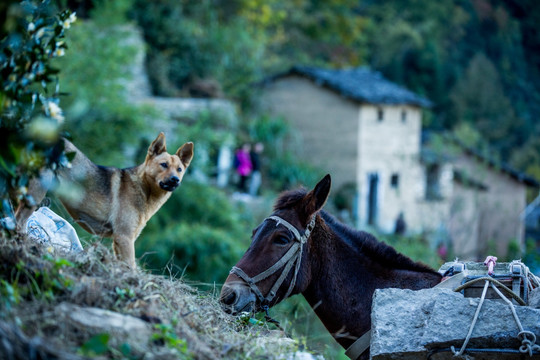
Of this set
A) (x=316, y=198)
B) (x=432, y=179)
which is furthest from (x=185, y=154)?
(x=432, y=179)

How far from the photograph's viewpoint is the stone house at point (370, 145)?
42.5m

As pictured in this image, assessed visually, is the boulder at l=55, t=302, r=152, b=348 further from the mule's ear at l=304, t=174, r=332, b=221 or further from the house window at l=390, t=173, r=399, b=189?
the house window at l=390, t=173, r=399, b=189

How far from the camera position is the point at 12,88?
4230mm

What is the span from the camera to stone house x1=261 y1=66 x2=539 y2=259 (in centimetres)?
4250

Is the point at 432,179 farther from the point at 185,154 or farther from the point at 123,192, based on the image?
the point at 123,192

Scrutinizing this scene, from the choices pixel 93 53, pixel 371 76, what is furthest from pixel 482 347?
pixel 371 76

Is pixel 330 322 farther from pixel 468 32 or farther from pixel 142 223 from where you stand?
pixel 468 32

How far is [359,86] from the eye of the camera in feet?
141

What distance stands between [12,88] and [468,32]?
75.1 metres

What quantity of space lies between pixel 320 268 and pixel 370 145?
37.8m

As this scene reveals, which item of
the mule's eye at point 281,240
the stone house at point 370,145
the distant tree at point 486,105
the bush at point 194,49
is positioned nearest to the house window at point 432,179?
the stone house at point 370,145

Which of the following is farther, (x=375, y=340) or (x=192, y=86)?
(x=192, y=86)

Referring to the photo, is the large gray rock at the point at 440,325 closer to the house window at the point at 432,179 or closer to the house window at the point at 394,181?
the house window at the point at 432,179

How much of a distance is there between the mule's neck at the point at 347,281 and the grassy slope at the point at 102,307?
1.04 metres
